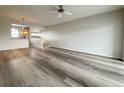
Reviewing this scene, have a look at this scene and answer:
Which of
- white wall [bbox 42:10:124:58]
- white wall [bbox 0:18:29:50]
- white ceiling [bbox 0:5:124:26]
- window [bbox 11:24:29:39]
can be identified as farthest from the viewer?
window [bbox 11:24:29:39]

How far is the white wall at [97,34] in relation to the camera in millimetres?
4191

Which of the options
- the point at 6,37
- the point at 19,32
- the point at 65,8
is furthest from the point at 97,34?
the point at 19,32

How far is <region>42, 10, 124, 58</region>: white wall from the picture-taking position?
165 inches

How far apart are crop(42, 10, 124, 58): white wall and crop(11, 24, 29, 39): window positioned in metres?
3.71

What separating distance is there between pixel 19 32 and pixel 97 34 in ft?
21.8

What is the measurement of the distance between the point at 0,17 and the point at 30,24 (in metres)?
2.52

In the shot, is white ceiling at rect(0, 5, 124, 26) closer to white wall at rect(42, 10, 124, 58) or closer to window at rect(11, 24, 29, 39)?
white wall at rect(42, 10, 124, 58)

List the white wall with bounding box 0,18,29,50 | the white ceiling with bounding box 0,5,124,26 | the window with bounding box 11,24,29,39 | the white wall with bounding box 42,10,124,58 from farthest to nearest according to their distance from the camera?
the window with bounding box 11,24,29,39, the white wall with bounding box 0,18,29,50, the white wall with bounding box 42,10,124,58, the white ceiling with bounding box 0,5,124,26

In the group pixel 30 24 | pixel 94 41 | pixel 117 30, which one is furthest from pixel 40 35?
pixel 117 30

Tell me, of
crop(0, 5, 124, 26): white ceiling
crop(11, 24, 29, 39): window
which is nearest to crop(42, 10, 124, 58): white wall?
crop(0, 5, 124, 26): white ceiling

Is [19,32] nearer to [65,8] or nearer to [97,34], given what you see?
[65,8]

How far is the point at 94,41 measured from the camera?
16.6ft
